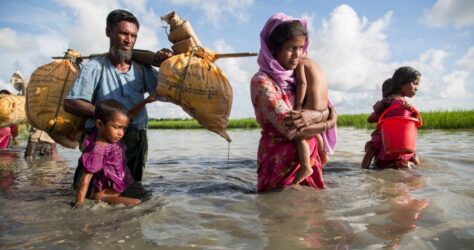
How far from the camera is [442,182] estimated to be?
335 cm

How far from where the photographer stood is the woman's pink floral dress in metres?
2.66

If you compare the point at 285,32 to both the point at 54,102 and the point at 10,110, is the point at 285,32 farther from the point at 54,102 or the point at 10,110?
the point at 10,110

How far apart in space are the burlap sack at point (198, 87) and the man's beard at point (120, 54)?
35cm

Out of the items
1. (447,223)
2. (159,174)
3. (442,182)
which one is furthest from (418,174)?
(159,174)

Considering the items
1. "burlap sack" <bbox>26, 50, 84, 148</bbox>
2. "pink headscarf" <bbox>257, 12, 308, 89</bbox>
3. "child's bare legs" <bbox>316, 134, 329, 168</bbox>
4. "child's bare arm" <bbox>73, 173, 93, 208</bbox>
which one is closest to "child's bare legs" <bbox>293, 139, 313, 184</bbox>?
"child's bare legs" <bbox>316, 134, 329, 168</bbox>

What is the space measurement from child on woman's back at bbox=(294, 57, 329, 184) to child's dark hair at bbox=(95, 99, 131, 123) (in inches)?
50.0

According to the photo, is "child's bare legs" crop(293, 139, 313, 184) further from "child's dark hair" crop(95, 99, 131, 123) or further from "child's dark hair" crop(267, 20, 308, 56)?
"child's dark hair" crop(95, 99, 131, 123)

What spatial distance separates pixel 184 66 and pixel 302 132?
1010 millimetres

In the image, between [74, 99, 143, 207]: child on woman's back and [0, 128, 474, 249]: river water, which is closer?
[0, 128, 474, 249]: river water

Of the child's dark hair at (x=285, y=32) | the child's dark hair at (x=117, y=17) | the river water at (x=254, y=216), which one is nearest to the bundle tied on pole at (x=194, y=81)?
the child's dark hair at (x=117, y=17)

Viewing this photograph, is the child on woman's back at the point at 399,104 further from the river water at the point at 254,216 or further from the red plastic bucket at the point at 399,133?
the river water at the point at 254,216

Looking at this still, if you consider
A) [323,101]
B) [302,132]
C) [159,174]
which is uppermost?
[323,101]

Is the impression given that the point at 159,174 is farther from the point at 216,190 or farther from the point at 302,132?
the point at 302,132

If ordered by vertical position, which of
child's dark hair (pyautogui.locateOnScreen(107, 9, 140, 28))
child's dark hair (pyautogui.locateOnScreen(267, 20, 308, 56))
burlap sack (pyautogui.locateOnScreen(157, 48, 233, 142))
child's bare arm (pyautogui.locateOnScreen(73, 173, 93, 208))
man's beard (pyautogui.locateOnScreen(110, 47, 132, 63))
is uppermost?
child's dark hair (pyautogui.locateOnScreen(107, 9, 140, 28))
